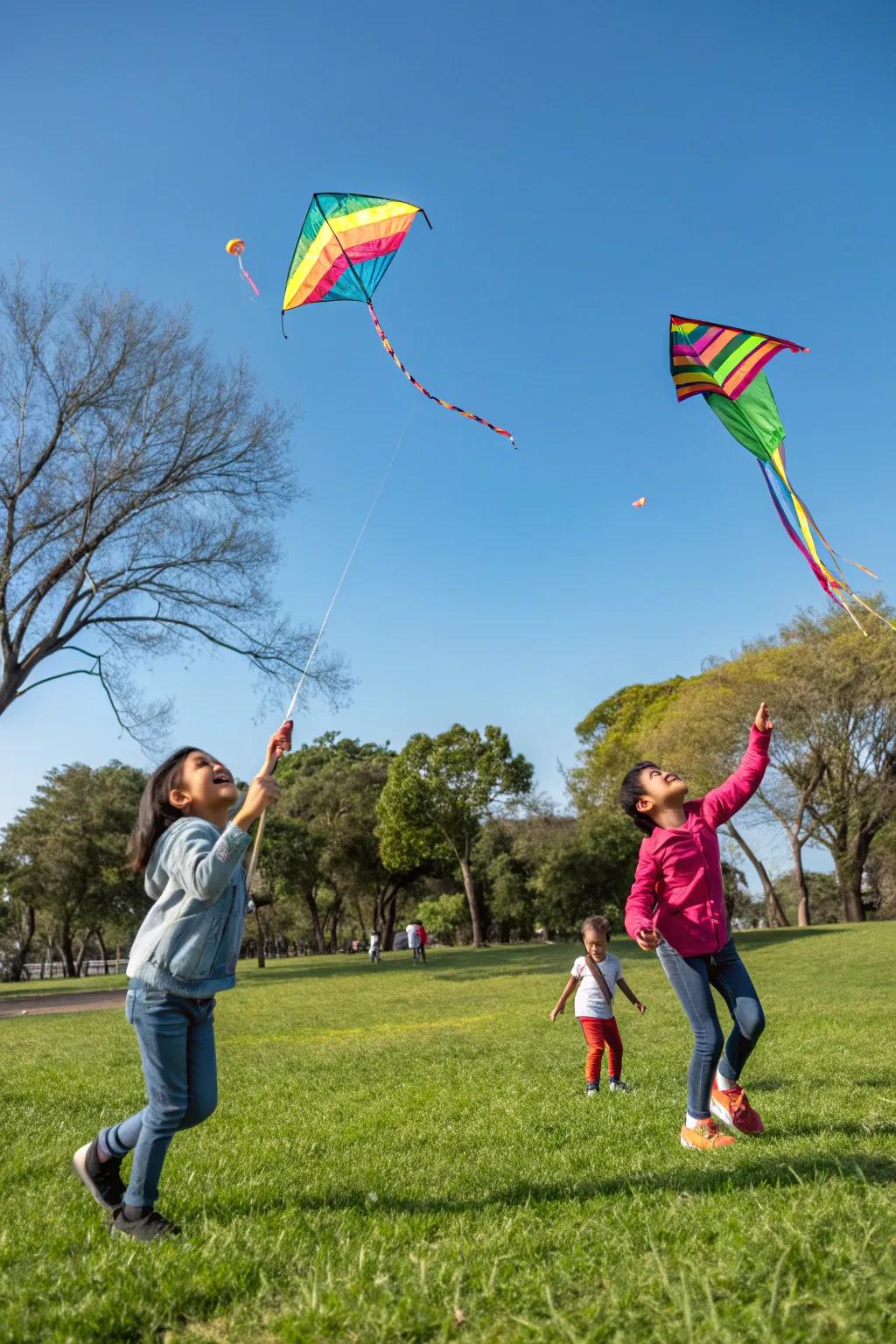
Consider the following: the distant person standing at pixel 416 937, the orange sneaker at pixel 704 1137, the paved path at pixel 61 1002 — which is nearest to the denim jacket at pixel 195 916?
the orange sneaker at pixel 704 1137

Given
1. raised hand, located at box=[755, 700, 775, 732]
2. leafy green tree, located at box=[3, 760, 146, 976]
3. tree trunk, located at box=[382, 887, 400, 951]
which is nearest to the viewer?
raised hand, located at box=[755, 700, 775, 732]

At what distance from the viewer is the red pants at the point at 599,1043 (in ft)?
22.3

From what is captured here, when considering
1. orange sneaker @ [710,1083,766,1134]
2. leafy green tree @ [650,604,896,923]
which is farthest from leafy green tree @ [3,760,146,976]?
orange sneaker @ [710,1083,766,1134]

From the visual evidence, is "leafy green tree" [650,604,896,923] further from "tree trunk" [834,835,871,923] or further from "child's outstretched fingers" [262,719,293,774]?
"child's outstretched fingers" [262,719,293,774]

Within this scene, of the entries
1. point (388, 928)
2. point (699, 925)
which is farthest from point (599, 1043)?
point (388, 928)

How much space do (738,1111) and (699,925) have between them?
1.01 meters

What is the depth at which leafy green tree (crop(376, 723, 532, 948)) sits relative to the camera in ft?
116

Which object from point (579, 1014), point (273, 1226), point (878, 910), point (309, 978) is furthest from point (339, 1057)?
point (878, 910)

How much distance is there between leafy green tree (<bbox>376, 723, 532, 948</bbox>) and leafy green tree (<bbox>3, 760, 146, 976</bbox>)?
9.92m

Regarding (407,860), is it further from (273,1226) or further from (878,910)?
(273,1226)

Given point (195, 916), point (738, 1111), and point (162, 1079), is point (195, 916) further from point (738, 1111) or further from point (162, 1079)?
point (738, 1111)

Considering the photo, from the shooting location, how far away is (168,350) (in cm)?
1967

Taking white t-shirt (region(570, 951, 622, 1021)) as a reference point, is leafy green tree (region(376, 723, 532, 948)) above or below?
above

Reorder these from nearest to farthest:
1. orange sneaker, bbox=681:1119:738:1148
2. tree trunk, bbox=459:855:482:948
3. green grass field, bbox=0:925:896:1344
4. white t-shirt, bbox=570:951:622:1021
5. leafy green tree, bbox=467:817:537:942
→ green grass field, bbox=0:925:896:1344 < orange sneaker, bbox=681:1119:738:1148 < white t-shirt, bbox=570:951:622:1021 < tree trunk, bbox=459:855:482:948 < leafy green tree, bbox=467:817:537:942
